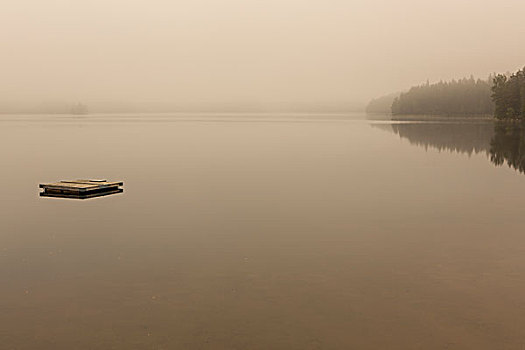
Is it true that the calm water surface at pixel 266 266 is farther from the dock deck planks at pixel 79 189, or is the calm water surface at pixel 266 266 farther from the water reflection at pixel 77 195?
the water reflection at pixel 77 195

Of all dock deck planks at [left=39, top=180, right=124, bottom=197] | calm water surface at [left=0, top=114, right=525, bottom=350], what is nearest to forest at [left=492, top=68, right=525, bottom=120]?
calm water surface at [left=0, top=114, right=525, bottom=350]

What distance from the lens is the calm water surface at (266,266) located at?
1388 cm

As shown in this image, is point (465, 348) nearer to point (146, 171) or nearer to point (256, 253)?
point (256, 253)

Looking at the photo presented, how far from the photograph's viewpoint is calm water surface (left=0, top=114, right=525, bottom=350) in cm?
1388

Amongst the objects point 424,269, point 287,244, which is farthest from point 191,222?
point 424,269

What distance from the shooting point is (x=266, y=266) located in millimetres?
19750

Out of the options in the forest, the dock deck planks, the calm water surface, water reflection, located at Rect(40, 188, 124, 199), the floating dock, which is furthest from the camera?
the forest

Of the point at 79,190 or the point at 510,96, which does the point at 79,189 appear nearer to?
the point at 79,190

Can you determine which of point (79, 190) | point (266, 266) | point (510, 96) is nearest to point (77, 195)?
point (79, 190)

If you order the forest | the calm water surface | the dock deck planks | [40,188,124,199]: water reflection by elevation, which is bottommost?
the calm water surface

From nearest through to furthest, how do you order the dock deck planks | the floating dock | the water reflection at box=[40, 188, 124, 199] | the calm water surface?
the calm water surface → the water reflection at box=[40, 188, 124, 199] → the floating dock → the dock deck planks

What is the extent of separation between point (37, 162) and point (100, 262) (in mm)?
44580

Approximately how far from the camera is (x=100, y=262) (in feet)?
66.8

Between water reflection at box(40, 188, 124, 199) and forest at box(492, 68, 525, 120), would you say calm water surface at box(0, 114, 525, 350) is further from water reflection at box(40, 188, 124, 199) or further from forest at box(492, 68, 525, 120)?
forest at box(492, 68, 525, 120)
